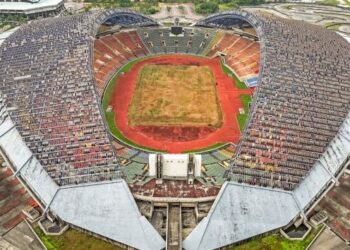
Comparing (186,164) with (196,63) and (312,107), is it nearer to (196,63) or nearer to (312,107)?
(312,107)

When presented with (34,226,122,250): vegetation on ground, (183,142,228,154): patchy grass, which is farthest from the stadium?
(34,226,122,250): vegetation on ground

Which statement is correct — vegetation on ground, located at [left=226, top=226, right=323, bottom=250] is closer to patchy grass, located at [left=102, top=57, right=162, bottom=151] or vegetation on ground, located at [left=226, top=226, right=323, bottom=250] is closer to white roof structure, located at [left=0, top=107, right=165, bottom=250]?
Answer: white roof structure, located at [left=0, top=107, right=165, bottom=250]

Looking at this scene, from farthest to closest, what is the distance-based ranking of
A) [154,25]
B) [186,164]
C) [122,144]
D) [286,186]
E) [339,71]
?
[154,25]
[339,71]
[122,144]
[186,164]
[286,186]

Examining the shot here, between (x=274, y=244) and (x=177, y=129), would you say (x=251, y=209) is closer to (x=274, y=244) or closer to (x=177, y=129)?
(x=274, y=244)

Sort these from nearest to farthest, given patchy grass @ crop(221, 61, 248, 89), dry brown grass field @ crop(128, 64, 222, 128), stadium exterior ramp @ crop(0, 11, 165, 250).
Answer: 1. stadium exterior ramp @ crop(0, 11, 165, 250)
2. dry brown grass field @ crop(128, 64, 222, 128)
3. patchy grass @ crop(221, 61, 248, 89)

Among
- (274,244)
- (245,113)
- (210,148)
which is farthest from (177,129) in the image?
(274,244)

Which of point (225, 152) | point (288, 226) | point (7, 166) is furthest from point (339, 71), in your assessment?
point (7, 166)

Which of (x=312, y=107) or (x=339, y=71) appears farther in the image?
(x=339, y=71)
